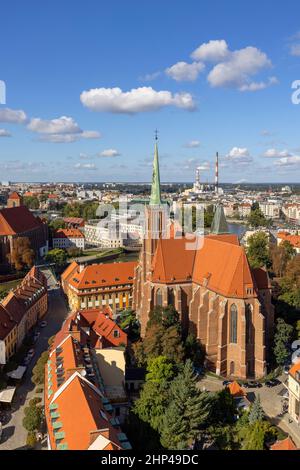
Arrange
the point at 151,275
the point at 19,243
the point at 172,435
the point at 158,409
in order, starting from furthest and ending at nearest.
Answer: the point at 19,243 < the point at 151,275 < the point at 158,409 < the point at 172,435

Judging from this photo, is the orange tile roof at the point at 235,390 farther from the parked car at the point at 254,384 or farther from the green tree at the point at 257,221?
the green tree at the point at 257,221

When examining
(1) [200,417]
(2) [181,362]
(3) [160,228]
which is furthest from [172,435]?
(3) [160,228]

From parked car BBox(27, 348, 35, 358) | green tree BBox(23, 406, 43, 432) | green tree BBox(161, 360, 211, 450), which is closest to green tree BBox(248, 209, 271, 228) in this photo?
parked car BBox(27, 348, 35, 358)

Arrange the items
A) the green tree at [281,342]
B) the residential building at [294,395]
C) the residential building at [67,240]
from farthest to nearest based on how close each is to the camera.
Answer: the residential building at [67,240] → the green tree at [281,342] → the residential building at [294,395]

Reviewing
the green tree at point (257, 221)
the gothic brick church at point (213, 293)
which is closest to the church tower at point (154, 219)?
the gothic brick church at point (213, 293)
